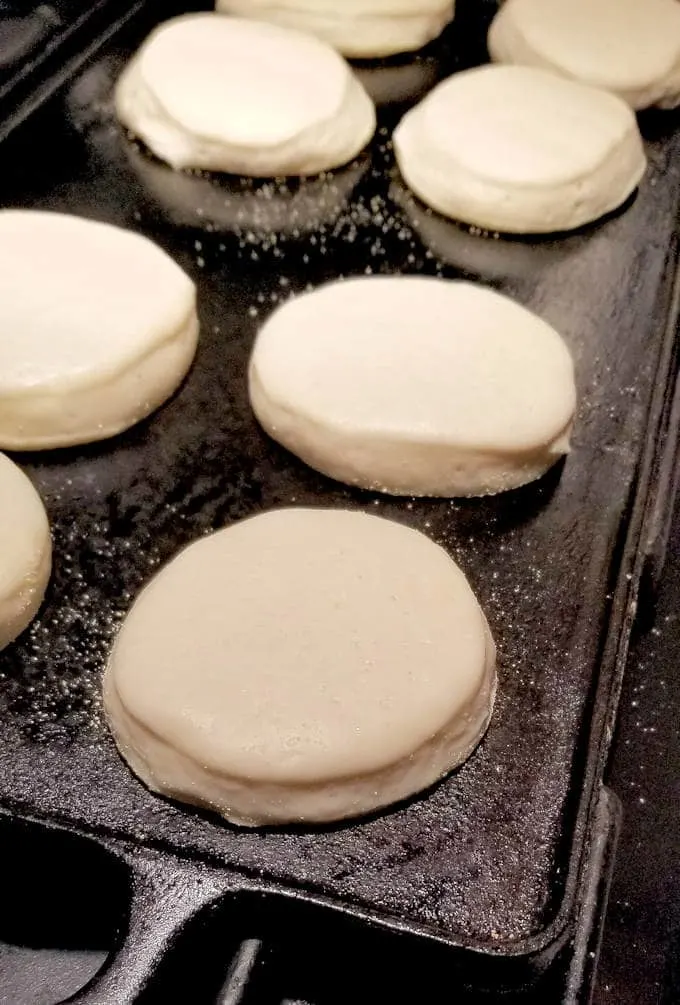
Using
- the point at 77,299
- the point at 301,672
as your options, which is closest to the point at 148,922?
the point at 301,672

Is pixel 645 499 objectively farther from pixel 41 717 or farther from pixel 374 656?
pixel 41 717

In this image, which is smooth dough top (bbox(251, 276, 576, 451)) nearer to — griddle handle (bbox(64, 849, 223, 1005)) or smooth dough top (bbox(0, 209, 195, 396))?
smooth dough top (bbox(0, 209, 195, 396))

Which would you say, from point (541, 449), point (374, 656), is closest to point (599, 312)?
point (541, 449)

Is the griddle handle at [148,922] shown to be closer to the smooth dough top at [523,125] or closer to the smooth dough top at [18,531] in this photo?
the smooth dough top at [18,531]

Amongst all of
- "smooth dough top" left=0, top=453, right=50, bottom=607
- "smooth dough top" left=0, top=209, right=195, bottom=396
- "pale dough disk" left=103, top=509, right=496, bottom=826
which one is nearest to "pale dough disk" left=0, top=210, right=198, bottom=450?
"smooth dough top" left=0, top=209, right=195, bottom=396

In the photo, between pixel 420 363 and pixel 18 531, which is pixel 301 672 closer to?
pixel 18 531

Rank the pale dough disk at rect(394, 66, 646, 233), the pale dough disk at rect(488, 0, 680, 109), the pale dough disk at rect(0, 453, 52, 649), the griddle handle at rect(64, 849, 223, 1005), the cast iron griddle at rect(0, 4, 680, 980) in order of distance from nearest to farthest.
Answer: the griddle handle at rect(64, 849, 223, 1005) → the cast iron griddle at rect(0, 4, 680, 980) → the pale dough disk at rect(0, 453, 52, 649) → the pale dough disk at rect(394, 66, 646, 233) → the pale dough disk at rect(488, 0, 680, 109)

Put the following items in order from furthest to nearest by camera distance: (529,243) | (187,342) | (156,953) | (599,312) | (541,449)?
(529,243)
(599,312)
(187,342)
(541,449)
(156,953)
